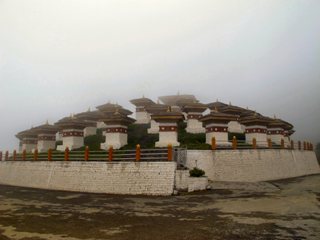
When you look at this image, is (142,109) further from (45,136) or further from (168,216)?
(168,216)

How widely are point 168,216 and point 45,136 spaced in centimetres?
2422

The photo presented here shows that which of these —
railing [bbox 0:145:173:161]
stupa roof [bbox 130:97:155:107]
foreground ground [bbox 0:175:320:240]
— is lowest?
foreground ground [bbox 0:175:320:240]

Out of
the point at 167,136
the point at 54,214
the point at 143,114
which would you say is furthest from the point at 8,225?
the point at 143,114

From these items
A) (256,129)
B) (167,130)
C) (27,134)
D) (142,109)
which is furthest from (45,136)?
(256,129)

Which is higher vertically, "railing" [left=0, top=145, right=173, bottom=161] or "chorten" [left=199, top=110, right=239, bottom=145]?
"chorten" [left=199, top=110, right=239, bottom=145]

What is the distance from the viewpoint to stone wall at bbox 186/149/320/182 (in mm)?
22734

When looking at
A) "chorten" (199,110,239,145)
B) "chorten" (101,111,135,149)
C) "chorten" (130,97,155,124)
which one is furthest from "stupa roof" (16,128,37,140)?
"chorten" (199,110,239,145)

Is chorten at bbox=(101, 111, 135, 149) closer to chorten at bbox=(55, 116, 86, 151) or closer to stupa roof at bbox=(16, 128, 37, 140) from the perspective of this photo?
chorten at bbox=(55, 116, 86, 151)

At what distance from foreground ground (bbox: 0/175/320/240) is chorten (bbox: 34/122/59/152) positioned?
14754mm

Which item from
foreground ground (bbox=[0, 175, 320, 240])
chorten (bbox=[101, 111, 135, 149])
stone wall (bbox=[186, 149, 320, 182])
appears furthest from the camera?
chorten (bbox=[101, 111, 135, 149])

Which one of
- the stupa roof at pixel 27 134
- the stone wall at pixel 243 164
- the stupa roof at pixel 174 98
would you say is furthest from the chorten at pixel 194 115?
the stupa roof at pixel 27 134

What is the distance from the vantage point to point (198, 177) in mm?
19953

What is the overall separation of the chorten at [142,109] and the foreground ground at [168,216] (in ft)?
59.9

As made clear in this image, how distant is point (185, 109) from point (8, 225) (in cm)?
2315
